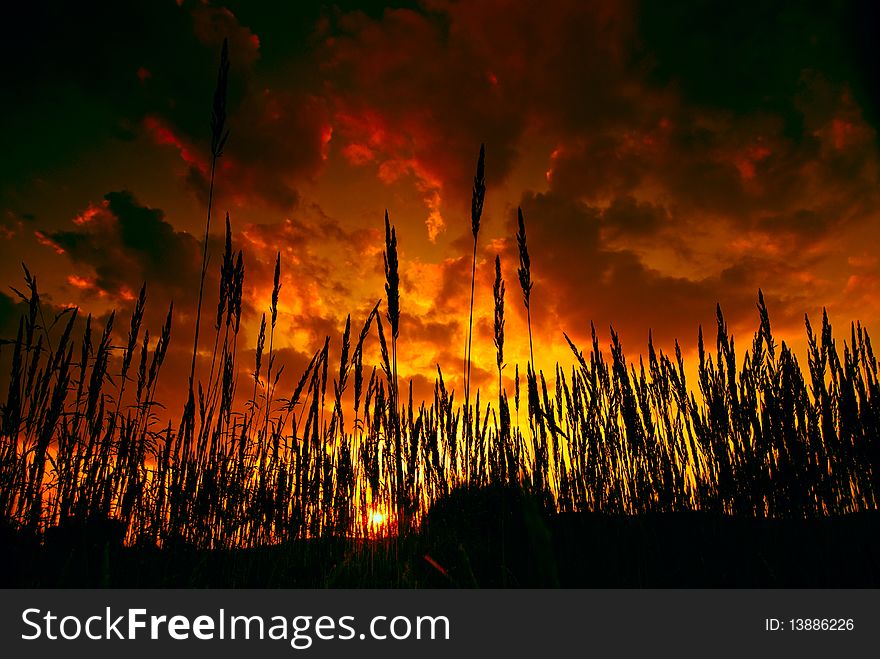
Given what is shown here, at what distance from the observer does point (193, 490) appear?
Result: 2633 mm

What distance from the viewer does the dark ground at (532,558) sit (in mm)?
1838

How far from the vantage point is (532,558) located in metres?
2.23

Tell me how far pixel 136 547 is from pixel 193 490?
441 millimetres

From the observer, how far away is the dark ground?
1838mm

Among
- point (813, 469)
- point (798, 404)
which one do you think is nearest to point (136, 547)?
point (813, 469)

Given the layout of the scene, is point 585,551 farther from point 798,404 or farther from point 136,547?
point 136,547
